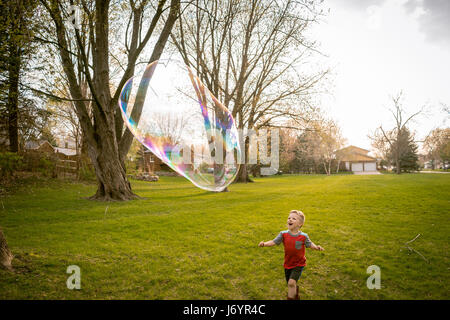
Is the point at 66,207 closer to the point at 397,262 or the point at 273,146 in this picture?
the point at 397,262

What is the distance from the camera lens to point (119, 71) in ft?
72.6

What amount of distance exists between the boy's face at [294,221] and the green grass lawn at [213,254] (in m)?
0.91

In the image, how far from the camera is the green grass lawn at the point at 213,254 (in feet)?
9.87

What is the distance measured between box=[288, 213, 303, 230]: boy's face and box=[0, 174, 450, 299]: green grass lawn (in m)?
0.91

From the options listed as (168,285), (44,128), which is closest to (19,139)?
(44,128)

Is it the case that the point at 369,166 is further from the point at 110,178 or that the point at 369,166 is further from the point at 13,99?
the point at 13,99

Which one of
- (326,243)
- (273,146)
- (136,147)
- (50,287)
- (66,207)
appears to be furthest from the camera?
(273,146)

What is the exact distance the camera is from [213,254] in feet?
14.0

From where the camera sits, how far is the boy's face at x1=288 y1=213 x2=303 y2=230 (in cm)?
266

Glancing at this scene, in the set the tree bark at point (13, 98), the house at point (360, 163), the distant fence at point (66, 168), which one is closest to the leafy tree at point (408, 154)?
the house at point (360, 163)

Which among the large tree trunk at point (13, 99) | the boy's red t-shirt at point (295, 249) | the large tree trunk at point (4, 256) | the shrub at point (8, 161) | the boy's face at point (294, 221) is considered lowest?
the large tree trunk at point (4, 256)

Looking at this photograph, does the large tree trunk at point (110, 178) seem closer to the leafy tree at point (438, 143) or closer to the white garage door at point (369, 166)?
the leafy tree at point (438, 143)

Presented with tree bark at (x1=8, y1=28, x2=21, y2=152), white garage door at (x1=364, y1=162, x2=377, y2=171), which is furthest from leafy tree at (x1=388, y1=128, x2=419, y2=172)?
tree bark at (x1=8, y1=28, x2=21, y2=152)
